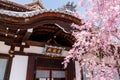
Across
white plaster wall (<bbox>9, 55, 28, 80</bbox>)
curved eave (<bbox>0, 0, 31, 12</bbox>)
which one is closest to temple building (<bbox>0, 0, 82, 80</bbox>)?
white plaster wall (<bbox>9, 55, 28, 80</bbox>)

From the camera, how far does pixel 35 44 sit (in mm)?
6316

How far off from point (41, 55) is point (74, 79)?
1.64 meters

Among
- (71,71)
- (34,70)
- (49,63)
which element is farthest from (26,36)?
(71,71)

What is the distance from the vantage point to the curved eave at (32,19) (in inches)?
191

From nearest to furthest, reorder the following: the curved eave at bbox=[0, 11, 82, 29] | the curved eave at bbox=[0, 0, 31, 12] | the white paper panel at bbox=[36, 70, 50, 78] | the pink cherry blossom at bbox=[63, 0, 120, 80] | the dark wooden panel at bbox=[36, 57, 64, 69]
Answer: the pink cherry blossom at bbox=[63, 0, 120, 80]
the curved eave at bbox=[0, 11, 82, 29]
the white paper panel at bbox=[36, 70, 50, 78]
the dark wooden panel at bbox=[36, 57, 64, 69]
the curved eave at bbox=[0, 0, 31, 12]

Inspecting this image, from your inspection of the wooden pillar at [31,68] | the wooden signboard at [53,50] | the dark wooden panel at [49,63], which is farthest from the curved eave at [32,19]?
the dark wooden panel at [49,63]

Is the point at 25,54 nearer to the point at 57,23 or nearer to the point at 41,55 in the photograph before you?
the point at 41,55

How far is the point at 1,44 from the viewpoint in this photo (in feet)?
18.8

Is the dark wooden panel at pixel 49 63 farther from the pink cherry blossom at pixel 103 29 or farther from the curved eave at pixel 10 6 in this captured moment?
the curved eave at pixel 10 6

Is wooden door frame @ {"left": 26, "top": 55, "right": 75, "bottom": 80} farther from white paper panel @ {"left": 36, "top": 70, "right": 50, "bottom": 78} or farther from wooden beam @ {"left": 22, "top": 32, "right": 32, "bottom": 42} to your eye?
wooden beam @ {"left": 22, "top": 32, "right": 32, "bottom": 42}

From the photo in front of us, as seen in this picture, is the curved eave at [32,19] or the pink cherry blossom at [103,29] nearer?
the pink cherry blossom at [103,29]

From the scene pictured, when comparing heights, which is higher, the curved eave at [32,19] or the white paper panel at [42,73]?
the curved eave at [32,19]

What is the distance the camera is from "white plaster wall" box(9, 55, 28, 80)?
18.4ft

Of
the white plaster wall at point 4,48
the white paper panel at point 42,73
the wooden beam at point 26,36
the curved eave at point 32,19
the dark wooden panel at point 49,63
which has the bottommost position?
the white paper panel at point 42,73
